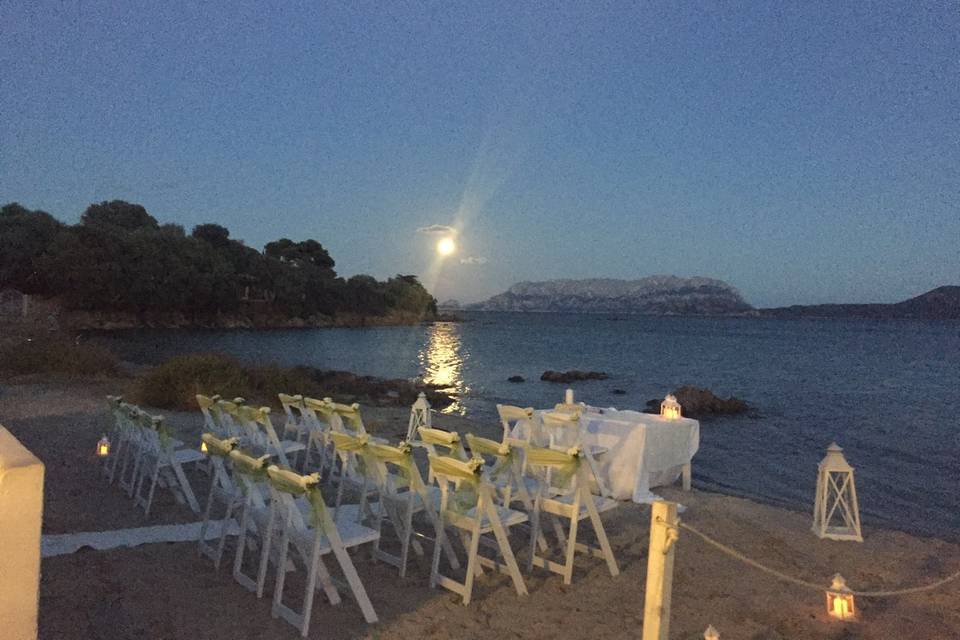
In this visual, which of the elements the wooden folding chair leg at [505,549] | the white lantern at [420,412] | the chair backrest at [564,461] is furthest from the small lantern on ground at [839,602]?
the white lantern at [420,412]

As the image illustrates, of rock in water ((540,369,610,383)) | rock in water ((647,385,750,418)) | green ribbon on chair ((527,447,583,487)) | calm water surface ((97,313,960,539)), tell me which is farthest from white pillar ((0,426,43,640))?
rock in water ((540,369,610,383))

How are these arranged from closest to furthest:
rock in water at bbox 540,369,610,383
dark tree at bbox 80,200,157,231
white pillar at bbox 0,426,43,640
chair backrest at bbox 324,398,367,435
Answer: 1. white pillar at bbox 0,426,43,640
2. chair backrest at bbox 324,398,367,435
3. rock in water at bbox 540,369,610,383
4. dark tree at bbox 80,200,157,231

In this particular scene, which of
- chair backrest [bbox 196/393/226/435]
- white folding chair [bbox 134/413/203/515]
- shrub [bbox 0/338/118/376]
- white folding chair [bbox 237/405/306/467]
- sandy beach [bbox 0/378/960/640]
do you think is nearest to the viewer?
sandy beach [bbox 0/378/960/640]

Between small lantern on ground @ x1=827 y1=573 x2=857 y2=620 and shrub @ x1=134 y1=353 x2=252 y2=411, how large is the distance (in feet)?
38.5

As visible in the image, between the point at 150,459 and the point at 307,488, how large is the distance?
3638mm

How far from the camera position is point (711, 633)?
10.4ft

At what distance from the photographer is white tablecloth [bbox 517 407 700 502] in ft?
24.3

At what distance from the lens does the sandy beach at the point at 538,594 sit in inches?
157

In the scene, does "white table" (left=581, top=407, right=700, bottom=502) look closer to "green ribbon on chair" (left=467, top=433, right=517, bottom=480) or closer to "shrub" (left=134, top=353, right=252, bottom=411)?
"green ribbon on chair" (left=467, top=433, right=517, bottom=480)

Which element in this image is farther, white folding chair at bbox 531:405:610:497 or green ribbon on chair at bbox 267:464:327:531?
white folding chair at bbox 531:405:610:497

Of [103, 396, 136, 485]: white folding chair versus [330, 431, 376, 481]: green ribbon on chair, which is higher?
[330, 431, 376, 481]: green ribbon on chair

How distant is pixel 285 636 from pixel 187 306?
7049 cm

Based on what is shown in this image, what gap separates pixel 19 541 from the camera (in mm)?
2338

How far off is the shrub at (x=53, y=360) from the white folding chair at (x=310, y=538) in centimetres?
1565
